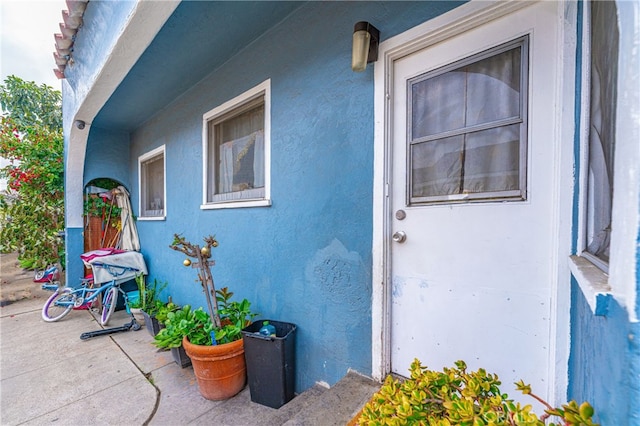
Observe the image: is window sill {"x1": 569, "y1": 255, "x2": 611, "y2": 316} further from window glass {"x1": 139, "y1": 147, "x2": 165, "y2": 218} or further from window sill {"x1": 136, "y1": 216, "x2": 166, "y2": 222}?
window glass {"x1": 139, "y1": 147, "x2": 165, "y2": 218}

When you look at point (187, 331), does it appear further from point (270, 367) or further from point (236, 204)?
point (236, 204)

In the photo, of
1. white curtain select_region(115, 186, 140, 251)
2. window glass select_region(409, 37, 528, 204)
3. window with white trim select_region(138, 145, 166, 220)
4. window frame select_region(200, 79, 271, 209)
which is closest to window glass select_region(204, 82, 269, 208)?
window frame select_region(200, 79, 271, 209)

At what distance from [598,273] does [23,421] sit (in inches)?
128

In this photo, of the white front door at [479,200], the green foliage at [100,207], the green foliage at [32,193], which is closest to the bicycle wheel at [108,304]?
the green foliage at [100,207]

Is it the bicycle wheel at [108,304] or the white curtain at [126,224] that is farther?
the white curtain at [126,224]

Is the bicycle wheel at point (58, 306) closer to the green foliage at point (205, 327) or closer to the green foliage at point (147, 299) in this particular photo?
the green foliage at point (147, 299)

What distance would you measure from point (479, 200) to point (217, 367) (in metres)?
2.08

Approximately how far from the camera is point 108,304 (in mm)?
3764

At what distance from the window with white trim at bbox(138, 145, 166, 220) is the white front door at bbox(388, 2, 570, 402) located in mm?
3850

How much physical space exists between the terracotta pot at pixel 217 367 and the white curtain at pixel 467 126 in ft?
5.77

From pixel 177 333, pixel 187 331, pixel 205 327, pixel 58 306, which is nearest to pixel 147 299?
pixel 58 306

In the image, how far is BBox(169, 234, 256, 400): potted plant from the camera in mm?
2047

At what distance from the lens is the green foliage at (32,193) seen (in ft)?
16.1

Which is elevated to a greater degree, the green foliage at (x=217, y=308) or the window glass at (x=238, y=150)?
the window glass at (x=238, y=150)
